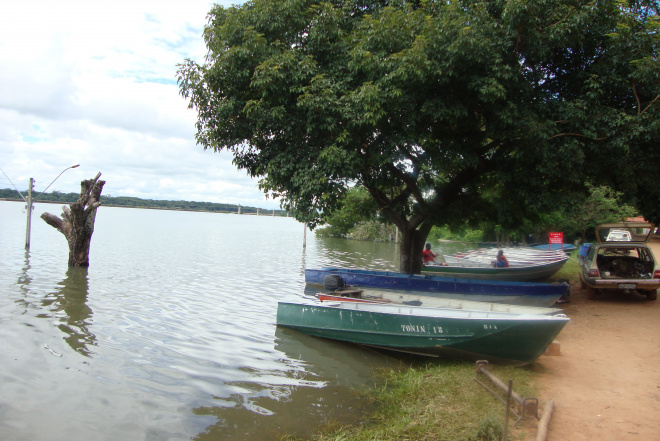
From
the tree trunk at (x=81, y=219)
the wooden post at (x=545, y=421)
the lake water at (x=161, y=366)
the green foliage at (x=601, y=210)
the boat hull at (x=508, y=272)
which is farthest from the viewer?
the green foliage at (x=601, y=210)

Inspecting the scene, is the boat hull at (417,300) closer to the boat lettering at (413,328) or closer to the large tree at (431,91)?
the boat lettering at (413,328)

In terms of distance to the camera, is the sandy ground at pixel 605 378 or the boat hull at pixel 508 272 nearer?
the sandy ground at pixel 605 378

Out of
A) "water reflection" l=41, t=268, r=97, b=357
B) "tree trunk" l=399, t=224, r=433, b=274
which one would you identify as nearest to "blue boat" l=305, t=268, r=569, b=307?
"tree trunk" l=399, t=224, r=433, b=274

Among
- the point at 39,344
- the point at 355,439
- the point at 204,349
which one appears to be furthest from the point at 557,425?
the point at 39,344

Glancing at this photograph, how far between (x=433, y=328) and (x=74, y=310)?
30.7 ft

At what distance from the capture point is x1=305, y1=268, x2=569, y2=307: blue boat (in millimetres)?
11359

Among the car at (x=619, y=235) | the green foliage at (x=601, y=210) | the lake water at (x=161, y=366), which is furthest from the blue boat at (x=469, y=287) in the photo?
the green foliage at (x=601, y=210)

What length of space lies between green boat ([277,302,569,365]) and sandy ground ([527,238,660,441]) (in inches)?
26.6

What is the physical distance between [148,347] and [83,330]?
2.02 m

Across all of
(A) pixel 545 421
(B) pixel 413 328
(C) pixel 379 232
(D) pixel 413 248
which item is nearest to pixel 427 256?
(D) pixel 413 248

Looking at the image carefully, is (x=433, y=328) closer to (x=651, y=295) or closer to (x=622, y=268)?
(x=651, y=295)

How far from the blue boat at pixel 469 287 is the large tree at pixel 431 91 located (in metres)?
2.26

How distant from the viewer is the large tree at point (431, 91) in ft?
33.3

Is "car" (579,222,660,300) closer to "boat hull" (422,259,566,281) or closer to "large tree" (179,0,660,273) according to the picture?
"large tree" (179,0,660,273)
